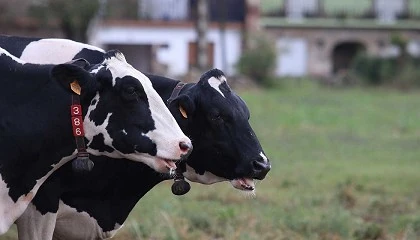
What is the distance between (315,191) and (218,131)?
7341mm

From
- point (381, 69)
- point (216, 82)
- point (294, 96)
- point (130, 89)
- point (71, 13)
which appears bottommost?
point (381, 69)

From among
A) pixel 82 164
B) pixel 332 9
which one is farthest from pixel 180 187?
pixel 332 9

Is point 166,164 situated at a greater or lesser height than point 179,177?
greater

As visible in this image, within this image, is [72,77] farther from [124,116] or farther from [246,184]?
[246,184]

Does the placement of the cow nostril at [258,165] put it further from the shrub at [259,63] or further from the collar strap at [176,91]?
the shrub at [259,63]

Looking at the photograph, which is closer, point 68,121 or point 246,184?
point 68,121

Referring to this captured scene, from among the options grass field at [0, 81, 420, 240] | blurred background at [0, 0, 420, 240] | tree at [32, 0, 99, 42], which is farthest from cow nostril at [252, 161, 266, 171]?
tree at [32, 0, 99, 42]

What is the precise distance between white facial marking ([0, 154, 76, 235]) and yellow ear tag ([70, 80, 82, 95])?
0.38 metres

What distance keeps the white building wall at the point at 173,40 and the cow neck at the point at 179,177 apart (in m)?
28.6

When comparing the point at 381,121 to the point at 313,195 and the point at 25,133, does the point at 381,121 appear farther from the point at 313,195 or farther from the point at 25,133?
the point at 25,133

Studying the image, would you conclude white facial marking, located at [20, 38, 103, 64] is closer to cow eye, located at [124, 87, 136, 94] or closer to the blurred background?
cow eye, located at [124, 87, 136, 94]

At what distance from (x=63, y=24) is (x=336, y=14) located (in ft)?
78.5

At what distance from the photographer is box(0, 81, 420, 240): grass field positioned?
33.0ft

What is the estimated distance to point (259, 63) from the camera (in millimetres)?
37719
